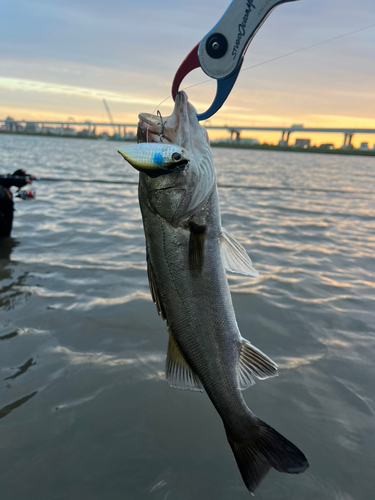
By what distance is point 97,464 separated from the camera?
8.89 feet

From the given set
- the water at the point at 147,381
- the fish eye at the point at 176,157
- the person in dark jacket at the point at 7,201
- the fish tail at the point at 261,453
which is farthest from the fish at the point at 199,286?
the person in dark jacket at the point at 7,201

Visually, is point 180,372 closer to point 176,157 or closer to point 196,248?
point 196,248

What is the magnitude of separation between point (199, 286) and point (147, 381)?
1.84m

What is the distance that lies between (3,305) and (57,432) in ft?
8.42

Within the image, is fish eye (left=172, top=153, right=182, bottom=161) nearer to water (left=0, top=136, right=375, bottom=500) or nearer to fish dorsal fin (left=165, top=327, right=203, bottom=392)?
fish dorsal fin (left=165, top=327, right=203, bottom=392)

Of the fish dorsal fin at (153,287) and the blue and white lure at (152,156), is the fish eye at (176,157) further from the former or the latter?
the fish dorsal fin at (153,287)

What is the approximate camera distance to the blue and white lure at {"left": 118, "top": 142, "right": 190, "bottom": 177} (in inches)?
66.7

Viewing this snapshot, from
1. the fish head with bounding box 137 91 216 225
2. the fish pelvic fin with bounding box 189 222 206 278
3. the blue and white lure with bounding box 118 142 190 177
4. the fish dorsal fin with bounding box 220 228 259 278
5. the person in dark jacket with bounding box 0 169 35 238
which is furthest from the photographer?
the person in dark jacket with bounding box 0 169 35 238

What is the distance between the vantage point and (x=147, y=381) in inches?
141

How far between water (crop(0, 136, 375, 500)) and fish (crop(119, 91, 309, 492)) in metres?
0.64

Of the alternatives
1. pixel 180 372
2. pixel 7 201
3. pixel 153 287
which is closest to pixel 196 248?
pixel 153 287

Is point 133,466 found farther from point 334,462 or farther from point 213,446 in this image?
point 334,462

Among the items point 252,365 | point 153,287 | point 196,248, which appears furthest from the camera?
point 252,365

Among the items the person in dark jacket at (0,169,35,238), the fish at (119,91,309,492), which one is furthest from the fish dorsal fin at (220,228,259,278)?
the person in dark jacket at (0,169,35,238)
